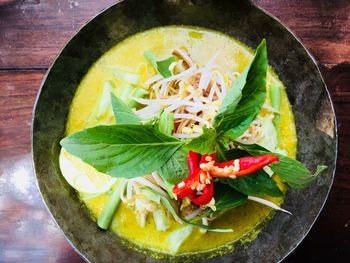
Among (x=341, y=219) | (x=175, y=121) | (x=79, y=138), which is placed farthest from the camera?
(x=341, y=219)

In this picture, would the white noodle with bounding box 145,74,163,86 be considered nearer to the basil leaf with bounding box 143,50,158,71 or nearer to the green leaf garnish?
the basil leaf with bounding box 143,50,158,71

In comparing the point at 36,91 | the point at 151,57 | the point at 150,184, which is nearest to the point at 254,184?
the point at 150,184

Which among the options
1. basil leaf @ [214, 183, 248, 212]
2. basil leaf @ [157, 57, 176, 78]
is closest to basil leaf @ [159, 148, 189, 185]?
basil leaf @ [214, 183, 248, 212]

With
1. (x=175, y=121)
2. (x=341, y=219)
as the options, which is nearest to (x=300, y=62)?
(x=175, y=121)

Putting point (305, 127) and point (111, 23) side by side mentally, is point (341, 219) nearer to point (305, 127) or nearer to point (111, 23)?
point (305, 127)

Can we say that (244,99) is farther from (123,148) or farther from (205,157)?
(123,148)
